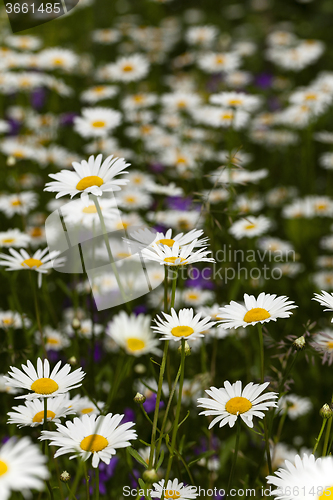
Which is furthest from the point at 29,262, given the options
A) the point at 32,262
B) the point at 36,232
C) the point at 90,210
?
the point at 36,232

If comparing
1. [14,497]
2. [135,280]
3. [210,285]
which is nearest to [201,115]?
[210,285]

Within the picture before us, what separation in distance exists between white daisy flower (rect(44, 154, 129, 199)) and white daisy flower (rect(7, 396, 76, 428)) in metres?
0.30

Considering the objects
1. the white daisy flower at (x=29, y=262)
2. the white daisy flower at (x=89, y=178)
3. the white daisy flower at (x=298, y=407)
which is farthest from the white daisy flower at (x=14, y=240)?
the white daisy flower at (x=298, y=407)

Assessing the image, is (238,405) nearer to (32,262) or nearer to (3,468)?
(3,468)

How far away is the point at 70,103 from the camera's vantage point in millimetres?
2881

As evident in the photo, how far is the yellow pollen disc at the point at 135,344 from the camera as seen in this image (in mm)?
818

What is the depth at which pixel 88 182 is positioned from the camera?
0.88m

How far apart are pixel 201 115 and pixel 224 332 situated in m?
1.18

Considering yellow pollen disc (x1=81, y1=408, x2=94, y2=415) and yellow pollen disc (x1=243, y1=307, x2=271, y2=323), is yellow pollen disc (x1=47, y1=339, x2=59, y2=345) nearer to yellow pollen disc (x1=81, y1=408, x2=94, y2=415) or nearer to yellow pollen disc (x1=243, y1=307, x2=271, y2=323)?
yellow pollen disc (x1=81, y1=408, x2=94, y2=415)

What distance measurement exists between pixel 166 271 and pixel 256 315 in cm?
16

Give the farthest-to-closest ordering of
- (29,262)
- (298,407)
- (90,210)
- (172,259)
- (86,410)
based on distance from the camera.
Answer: (298,407) → (90,210) → (29,262) → (86,410) → (172,259)

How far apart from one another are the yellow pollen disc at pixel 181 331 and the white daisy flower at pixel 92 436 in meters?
0.13

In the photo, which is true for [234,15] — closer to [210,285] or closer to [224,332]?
[210,285]

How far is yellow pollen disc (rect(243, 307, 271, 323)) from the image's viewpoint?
0.76 meters
